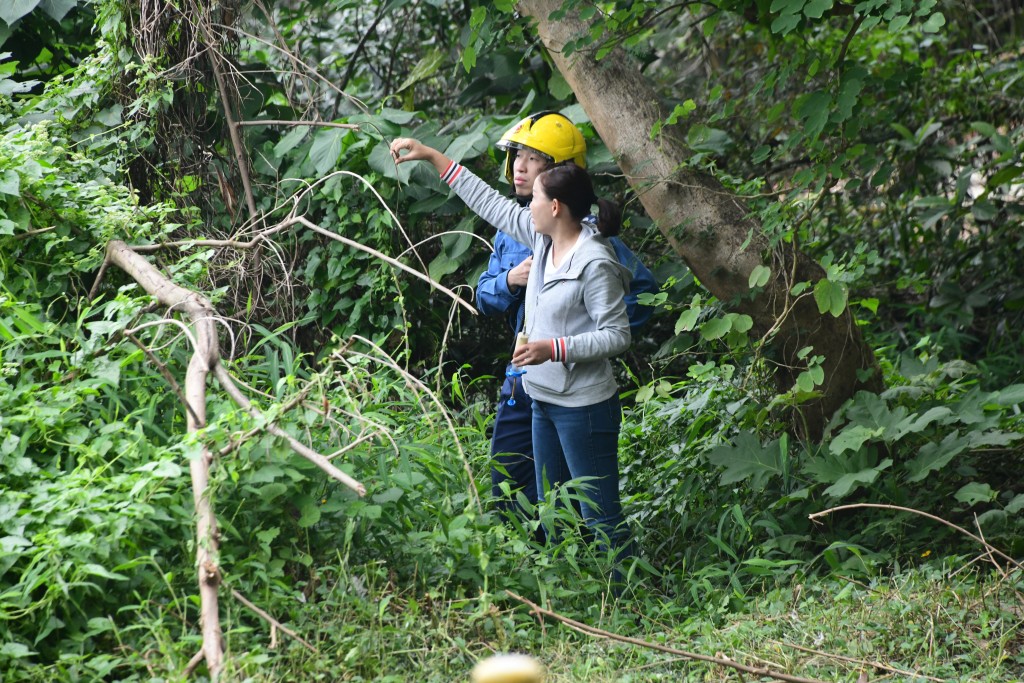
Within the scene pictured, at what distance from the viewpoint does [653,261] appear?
18.5 feet

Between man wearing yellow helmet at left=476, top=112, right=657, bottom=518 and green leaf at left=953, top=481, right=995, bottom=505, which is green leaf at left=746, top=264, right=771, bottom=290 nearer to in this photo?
man wearing yellow helmet at left=476, top=112, right=657, bottom=518

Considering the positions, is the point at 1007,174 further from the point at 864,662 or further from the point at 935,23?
the point at 864,662

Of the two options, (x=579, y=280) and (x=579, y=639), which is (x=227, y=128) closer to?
(x=579, y=280)

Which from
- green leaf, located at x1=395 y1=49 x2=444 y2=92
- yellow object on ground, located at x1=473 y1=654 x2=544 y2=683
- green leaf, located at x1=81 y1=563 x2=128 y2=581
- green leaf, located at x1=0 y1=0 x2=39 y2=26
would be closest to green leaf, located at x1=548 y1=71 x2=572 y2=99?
green leaf, located at x1=395 y1=49 x2=444 y2=92

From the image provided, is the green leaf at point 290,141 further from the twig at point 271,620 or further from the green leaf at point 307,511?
the twig at point 271,620

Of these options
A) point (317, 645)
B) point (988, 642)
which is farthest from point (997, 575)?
point (317, 645)

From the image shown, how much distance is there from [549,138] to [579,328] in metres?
0.85

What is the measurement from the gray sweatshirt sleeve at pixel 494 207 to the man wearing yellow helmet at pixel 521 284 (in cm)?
7

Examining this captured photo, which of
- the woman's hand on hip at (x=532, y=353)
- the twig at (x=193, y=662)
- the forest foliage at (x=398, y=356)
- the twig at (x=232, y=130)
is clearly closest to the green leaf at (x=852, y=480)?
the forest foliage at (x=398, y=356)

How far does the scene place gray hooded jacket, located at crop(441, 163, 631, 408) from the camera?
3676 mm

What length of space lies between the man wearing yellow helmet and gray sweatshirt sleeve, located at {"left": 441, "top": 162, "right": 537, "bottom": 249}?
7cm

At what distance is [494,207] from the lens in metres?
4.33

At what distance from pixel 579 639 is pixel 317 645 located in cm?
86

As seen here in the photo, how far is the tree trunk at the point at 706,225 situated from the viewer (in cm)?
453
